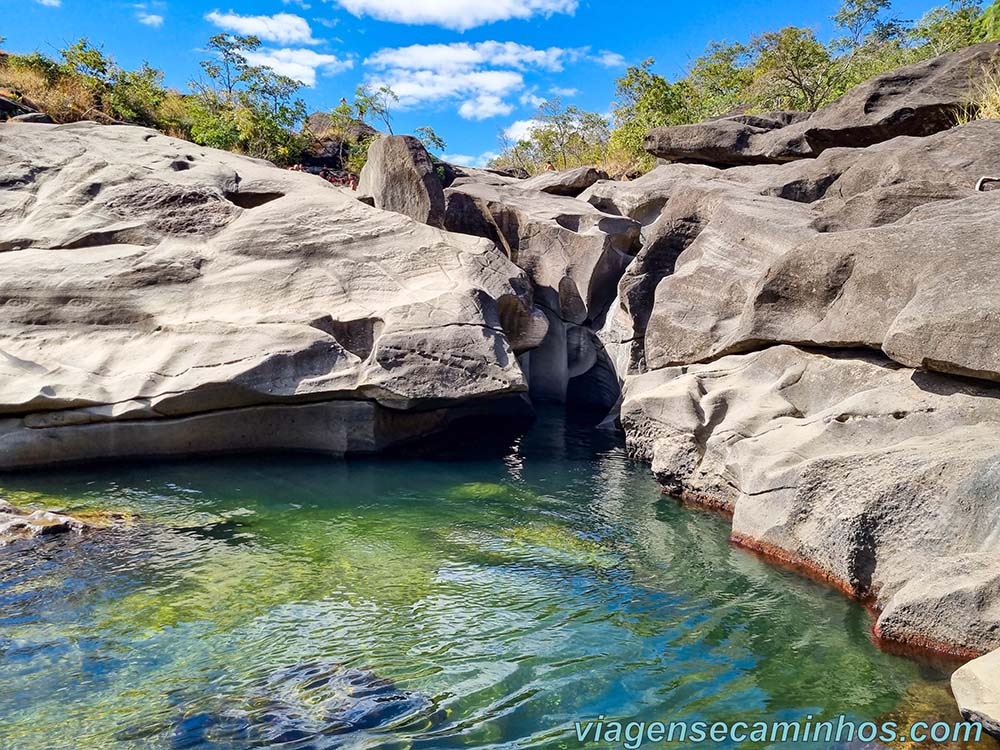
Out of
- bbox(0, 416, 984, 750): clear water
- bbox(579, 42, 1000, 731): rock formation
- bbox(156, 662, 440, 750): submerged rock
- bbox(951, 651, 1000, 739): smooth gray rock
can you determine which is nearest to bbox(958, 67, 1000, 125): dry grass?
bbox(579, 42, 1000, 731): rock formation

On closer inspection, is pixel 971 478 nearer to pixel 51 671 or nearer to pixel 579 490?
pixel 579 490

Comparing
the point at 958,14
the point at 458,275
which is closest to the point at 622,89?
the point at 958,14

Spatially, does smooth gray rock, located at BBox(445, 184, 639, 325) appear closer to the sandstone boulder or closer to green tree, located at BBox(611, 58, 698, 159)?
the sandstone boulder

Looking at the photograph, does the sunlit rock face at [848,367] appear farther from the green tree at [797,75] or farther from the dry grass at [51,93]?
the dry grass at [51,93]

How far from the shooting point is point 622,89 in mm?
27172

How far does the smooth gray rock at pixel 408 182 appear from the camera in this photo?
14.8 meters

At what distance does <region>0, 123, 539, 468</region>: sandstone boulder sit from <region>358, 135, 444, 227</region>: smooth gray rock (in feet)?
5.55

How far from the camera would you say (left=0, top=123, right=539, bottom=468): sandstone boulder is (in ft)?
34.1

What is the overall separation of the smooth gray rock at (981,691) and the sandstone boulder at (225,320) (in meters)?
6.81

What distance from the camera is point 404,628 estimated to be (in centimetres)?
607

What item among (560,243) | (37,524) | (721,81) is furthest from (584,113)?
(37,524)

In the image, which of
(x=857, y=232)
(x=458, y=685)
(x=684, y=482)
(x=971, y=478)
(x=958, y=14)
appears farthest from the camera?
(x=958, y=14)

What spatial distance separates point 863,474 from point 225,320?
839 centimetres

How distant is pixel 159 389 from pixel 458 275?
4516 millimetres
